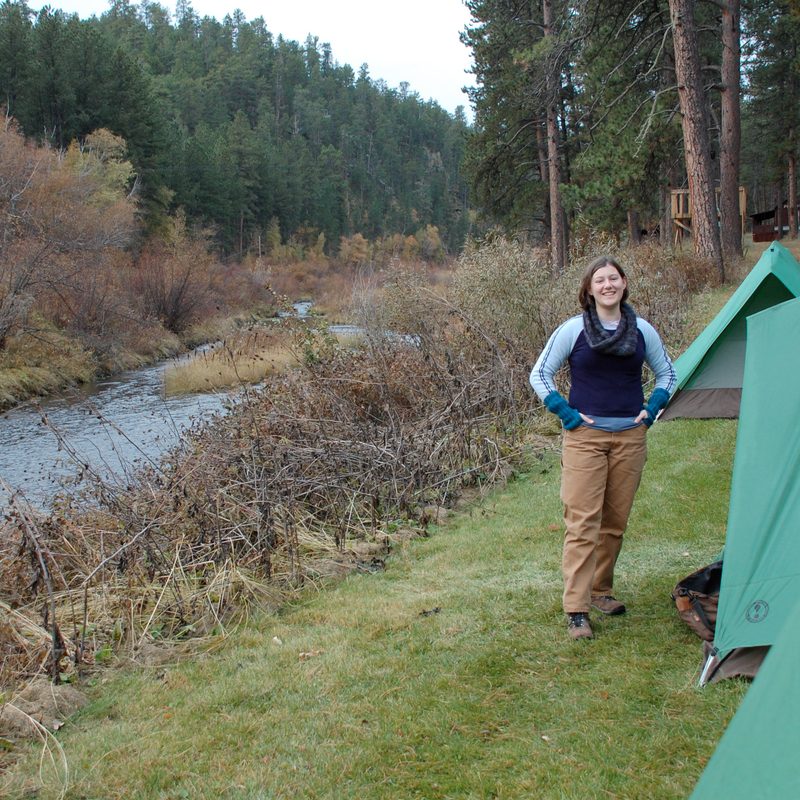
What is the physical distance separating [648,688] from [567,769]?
2.28ft

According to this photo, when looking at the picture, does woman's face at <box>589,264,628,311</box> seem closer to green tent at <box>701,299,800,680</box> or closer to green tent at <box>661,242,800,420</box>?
green tent at <box>701,299,800,680</box>

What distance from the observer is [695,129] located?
15586 mm

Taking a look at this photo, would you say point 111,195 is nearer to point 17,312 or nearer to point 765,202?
point 17,312

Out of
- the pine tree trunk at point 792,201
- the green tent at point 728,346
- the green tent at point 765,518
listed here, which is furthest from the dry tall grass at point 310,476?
the pine tree trunk at point 792,201

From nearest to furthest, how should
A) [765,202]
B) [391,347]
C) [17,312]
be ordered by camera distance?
1. [391,347]
2. [17,312]
3. [765,202]

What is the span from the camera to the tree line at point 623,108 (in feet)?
54.7

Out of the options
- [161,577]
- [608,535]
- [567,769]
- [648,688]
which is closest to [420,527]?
[161,577]

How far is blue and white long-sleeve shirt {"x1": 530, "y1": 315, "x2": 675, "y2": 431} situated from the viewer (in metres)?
4.01

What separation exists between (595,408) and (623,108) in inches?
729

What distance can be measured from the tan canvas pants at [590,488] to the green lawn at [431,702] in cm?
33

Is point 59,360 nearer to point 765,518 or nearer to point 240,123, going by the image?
point 765,518

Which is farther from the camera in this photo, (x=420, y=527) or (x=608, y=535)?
(x=420, y=527)

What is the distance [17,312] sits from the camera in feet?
65.6

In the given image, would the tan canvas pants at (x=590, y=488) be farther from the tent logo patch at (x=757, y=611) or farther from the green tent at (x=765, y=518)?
the tent logo patch at (x=757, y=611)
